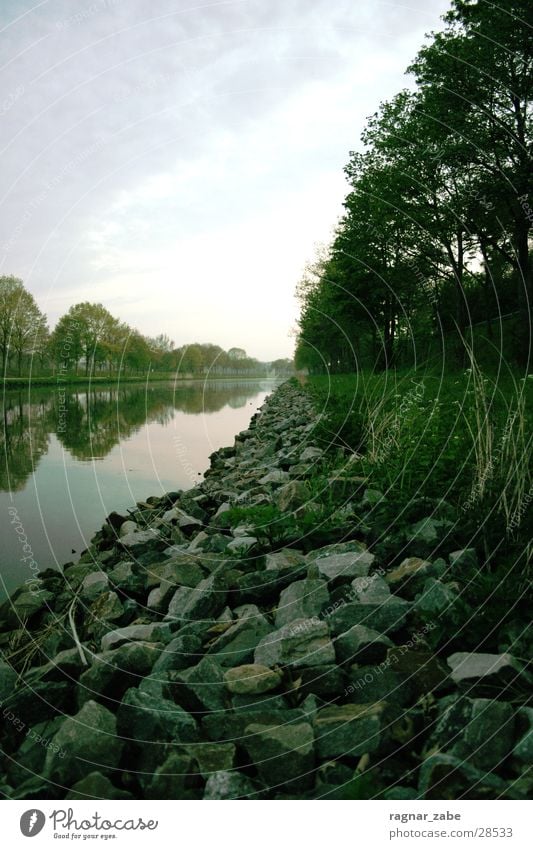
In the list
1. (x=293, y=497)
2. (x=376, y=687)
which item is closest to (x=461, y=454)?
(x=293, y=497)

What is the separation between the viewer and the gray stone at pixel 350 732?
7.30ft

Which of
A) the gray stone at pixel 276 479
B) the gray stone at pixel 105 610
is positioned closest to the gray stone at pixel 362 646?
the gray stone at pixel 105 610

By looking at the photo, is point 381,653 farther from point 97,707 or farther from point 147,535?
point 147,535

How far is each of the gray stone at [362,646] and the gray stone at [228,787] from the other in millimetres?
801

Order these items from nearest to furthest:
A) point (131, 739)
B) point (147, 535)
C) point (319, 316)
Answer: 1. point (131, 739)
2. point (147, 535)
3. point (319, 316)

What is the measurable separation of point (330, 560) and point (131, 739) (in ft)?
5.86

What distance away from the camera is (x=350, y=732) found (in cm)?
227

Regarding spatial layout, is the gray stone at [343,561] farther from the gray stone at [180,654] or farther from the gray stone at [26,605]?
the gray stone at [26,605]

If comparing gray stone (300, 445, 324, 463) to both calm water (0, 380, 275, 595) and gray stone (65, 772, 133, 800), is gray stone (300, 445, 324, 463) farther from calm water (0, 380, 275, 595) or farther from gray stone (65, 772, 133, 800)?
gray stone (65, 772, 133, 800)

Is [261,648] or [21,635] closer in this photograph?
[261,648]

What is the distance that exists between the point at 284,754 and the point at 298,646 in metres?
0.76

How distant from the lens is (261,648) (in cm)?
301
